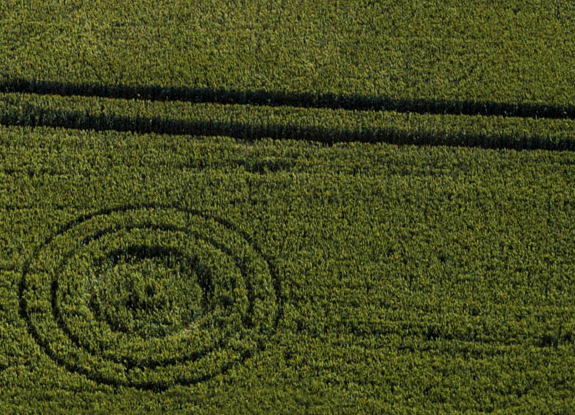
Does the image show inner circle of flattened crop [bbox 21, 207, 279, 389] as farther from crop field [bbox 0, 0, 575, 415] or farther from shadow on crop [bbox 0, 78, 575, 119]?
shadow on crop [bbox 0, 78, 575, 119]

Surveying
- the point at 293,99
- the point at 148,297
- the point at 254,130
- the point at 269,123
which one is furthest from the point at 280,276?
the point at 293,99

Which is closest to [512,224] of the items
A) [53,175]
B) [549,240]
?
[549,240]

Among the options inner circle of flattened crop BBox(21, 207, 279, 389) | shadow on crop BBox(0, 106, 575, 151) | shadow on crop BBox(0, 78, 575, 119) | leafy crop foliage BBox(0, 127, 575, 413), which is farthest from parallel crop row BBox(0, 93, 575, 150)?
inner circle of flattened crop BBox(21, 207, 279, 389)

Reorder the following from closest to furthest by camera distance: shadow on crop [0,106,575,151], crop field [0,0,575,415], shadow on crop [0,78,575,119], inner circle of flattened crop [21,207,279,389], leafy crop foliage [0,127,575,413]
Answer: leafy crop foliage [0,127,575,413]
crop field [0,0,575,415]
inner circle of flattened crop [21,207,279,389]
shadow on crop [0,106,575,151]
shadow on crop [0,78,575,119]

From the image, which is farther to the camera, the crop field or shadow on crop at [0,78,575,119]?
shadow on crop at [0,78,575,119]

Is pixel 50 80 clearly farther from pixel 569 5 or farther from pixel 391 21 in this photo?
pixel 569 5

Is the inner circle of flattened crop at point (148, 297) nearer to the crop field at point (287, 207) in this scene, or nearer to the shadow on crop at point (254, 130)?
the crop field at point (287, 207)

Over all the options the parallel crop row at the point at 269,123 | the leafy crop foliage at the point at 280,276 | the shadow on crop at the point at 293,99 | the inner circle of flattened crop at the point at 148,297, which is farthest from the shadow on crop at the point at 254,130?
the inner circle of flattened crop at the point at 148,297
